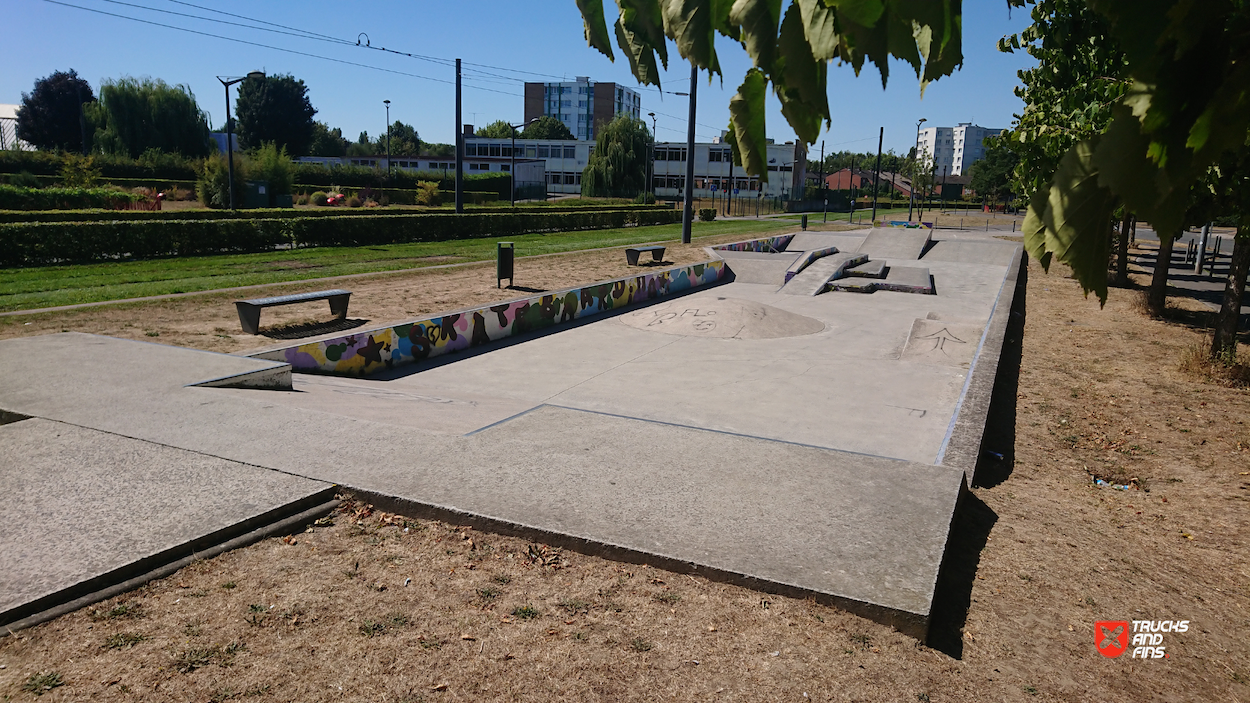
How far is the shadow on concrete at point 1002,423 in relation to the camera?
808 cm

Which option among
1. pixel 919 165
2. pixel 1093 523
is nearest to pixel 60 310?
pixel 1093 523

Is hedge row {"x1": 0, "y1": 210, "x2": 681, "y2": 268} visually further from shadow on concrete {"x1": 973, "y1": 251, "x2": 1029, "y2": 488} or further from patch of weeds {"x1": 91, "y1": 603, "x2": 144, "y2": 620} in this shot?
shadow on concrete {"x1": 973, "y1": 251, "x2": 1029, "y2": 488}

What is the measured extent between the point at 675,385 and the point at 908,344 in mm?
5796

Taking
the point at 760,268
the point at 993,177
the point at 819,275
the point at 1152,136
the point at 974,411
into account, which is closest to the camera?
the point at 1152,136

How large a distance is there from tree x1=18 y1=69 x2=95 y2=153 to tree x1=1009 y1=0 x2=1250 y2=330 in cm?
9967

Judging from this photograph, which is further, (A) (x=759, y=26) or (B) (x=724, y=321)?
(B) (x=724, y=321)

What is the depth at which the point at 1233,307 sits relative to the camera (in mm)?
12836

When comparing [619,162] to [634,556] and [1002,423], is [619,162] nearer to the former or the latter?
[1002,423]

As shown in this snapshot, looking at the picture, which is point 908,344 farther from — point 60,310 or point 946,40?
point 60,310

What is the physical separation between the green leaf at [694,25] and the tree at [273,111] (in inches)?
4227


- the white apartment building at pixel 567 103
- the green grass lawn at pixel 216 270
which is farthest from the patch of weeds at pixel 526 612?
the white apartment building at pixel 567 103

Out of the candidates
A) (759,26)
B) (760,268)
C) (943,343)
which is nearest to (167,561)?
(759,26)

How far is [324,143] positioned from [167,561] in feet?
406

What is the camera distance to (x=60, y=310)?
13867 mm
